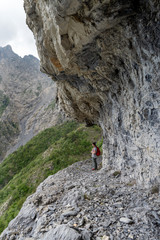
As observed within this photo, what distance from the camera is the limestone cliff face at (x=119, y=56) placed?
14.9 feet

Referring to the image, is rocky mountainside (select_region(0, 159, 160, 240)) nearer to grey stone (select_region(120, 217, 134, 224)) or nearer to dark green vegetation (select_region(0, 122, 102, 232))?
grey stone (select_region(120, 217, 134, 224))

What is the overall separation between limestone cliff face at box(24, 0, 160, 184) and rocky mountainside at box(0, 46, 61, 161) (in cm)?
4518

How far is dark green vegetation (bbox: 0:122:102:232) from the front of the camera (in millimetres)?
15508

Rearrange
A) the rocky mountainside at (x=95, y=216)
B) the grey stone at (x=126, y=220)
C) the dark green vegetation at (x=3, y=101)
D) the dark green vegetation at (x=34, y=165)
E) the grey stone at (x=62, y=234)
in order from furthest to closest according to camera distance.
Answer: the dark green vegetation at (x=3, y=101), the dark green vegetation at (x=34, y=165), the grey stone at (x=126, y=220), the rocky mountainside at (x=95, y=216), the grey stone at (x=62, y=234)

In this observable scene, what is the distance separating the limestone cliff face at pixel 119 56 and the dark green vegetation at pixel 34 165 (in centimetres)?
1101

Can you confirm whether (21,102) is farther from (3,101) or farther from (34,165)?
(34,165)

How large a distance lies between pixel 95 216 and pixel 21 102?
91.8 m

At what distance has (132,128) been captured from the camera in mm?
7332

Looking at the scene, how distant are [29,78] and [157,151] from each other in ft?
389

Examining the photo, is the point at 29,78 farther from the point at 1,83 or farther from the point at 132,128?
the point at 132,128

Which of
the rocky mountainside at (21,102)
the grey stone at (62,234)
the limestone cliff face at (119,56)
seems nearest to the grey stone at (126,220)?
the grey stone at (62,234)

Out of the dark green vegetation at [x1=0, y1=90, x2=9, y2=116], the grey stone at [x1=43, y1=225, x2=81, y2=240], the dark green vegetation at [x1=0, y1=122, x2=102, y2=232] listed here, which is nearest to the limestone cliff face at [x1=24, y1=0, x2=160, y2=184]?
the grey stone at [x1=43, y1=225, x2=81, y2=240]

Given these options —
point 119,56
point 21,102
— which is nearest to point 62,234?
point 119,56

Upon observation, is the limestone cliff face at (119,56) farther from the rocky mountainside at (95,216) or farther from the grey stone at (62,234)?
the grey stone at (62,234)
